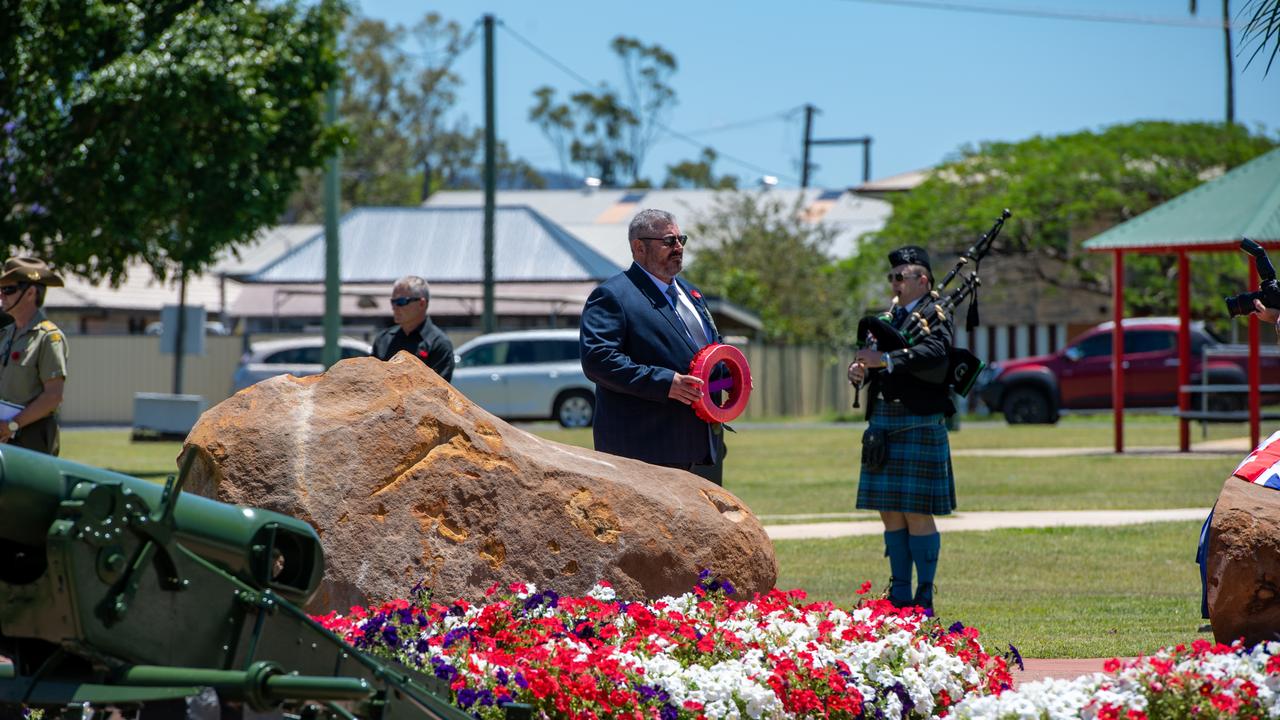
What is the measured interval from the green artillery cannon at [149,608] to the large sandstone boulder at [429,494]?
1.54m

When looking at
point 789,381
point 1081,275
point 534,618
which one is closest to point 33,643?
point 534,618

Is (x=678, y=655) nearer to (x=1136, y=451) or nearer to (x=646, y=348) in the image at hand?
(x=646, y=348)

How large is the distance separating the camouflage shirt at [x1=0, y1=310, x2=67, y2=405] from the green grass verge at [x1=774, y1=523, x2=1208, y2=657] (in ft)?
14.4

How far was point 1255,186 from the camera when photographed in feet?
68.5

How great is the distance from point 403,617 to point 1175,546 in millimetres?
7991

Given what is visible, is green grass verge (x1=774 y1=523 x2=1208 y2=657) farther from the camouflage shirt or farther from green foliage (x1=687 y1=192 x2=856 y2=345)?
green foliage (x1=687 y1=192 x2=856 y2=345)

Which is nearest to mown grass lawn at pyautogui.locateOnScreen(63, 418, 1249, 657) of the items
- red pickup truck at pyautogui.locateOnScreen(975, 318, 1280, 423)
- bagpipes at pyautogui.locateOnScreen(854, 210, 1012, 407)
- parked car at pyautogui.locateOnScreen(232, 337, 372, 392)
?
bagpipes at pyautogui.locateOnScreen(854, 210, 1012, 407)

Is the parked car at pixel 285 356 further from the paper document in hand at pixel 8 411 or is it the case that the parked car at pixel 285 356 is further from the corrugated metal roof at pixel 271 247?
the corrugated metal roof at pixel 271 247

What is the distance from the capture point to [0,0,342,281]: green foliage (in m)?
16.7

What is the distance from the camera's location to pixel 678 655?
533 centimetres

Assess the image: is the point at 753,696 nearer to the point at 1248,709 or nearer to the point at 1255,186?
the point at 1248,709

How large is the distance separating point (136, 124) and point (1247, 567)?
1393cm

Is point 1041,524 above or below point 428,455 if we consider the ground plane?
below

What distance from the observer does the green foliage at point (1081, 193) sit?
128 ft
